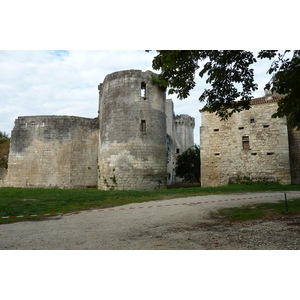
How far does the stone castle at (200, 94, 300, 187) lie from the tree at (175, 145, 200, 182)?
5.35 m

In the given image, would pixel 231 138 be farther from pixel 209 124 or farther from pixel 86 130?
pixel 86 130

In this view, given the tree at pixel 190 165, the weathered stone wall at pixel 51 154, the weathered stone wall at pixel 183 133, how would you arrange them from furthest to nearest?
the weathered stone wall at pixel 183 133 → the tree at pixel 190 165 → the weathered stone wall at pixel 51 154

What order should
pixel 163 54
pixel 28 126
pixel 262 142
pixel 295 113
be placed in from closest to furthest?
pixel 163 54
pixel 295 113
pixel 262 142
pixel 28 126

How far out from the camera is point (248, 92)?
308 inches

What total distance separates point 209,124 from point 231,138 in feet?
6.92

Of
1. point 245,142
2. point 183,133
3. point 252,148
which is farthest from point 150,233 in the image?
point 183,133

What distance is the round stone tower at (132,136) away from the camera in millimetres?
16016

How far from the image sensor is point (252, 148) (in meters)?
18.2

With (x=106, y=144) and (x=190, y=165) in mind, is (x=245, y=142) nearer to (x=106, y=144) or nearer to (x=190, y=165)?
(x=190, y=165)

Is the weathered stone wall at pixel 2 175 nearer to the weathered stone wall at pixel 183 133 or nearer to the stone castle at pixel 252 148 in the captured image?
the stone castle at pixel 252 148

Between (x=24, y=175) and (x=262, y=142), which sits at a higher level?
(x=262, y=142)

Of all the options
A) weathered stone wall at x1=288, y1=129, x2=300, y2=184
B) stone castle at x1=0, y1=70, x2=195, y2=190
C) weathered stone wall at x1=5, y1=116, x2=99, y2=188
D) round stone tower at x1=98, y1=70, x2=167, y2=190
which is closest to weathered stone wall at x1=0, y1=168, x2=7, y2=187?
stone castle at x1=0, y1=70, x2=195, y2=190

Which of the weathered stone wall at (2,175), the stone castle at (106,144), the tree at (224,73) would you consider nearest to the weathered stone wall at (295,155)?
the stone castle at (106,144)

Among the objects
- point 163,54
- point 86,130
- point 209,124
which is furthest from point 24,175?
point 163,54
